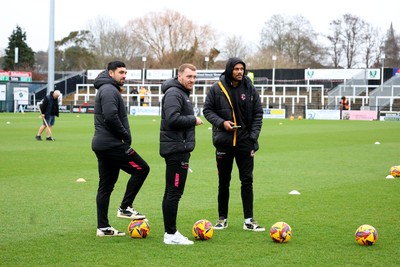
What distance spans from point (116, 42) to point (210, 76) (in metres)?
25.3

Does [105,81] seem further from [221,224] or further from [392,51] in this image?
[392,51]

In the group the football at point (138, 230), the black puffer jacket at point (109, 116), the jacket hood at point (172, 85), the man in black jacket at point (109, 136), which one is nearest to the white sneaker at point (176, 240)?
the football at point (138, 230)

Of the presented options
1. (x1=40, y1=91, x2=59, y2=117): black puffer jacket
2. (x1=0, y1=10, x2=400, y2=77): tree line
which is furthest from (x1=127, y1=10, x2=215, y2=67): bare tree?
(x1=40, y1=91, x2=59, y2=117): black puffer jacket

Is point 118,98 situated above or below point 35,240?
above

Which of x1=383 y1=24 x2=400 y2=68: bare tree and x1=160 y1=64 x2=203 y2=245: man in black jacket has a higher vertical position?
x1=383 y1=24 x2=400 y2=68: bare tree

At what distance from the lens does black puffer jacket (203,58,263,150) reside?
354 inches

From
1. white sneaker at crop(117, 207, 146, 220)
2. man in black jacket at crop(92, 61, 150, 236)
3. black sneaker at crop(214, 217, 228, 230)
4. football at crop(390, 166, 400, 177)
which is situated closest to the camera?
man in black jacket at crop(92, 61, 150, 236)

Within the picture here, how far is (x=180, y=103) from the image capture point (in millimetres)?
8234

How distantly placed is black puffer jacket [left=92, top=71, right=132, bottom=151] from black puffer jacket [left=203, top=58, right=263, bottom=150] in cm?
113

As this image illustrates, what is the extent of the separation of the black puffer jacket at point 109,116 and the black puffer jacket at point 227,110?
1.13 metres

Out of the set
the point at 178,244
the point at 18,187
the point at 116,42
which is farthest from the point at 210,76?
the point at 178,244

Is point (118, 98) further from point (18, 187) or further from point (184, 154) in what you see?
point (18, 187)

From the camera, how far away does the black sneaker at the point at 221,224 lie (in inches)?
358

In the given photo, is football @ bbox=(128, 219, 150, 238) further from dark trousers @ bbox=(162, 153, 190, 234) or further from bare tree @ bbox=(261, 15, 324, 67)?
bare tree @ bbox=(261, 15, 324, 67)
